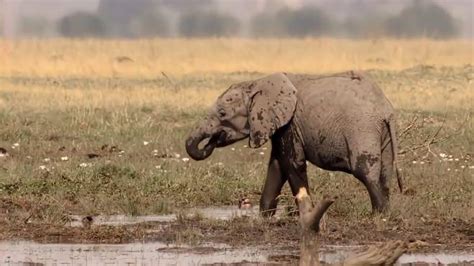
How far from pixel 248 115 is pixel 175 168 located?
3.17 m

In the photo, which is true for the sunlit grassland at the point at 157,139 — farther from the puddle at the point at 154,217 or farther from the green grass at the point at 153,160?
the puddle at the point at 154,217

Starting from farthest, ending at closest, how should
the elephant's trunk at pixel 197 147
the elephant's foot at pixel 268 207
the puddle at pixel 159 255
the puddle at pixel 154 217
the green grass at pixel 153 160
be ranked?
1. the green grass at pixel 153 160
2. the elephant's trunk at pixel 197 147
3. the elephant's foot at pixel 268 207
4. the puddle at pixel 154 217
5. the puddle at pixel 159 255

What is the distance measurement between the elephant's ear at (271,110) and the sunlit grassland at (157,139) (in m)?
0.97

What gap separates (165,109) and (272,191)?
970 cm

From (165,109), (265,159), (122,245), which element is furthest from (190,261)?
(165,109)

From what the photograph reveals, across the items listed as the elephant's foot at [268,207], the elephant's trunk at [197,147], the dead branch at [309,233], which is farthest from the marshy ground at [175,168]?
the dead branch at [309,233]

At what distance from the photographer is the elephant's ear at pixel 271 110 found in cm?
1152

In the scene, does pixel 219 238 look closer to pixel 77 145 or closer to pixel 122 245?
pixel 122 245

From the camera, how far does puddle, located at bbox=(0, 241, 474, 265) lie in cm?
945

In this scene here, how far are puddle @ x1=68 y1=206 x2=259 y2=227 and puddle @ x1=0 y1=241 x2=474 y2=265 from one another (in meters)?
1.17

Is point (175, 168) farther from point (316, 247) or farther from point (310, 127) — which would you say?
point (316, 247)

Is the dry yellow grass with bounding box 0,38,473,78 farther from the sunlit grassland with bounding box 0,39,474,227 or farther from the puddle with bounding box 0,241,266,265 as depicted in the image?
the puddle with bounding box 0,241,266,265

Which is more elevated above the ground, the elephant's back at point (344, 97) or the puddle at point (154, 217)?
the elephant's back at point (344, 97)

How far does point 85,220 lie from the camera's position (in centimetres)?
1148
